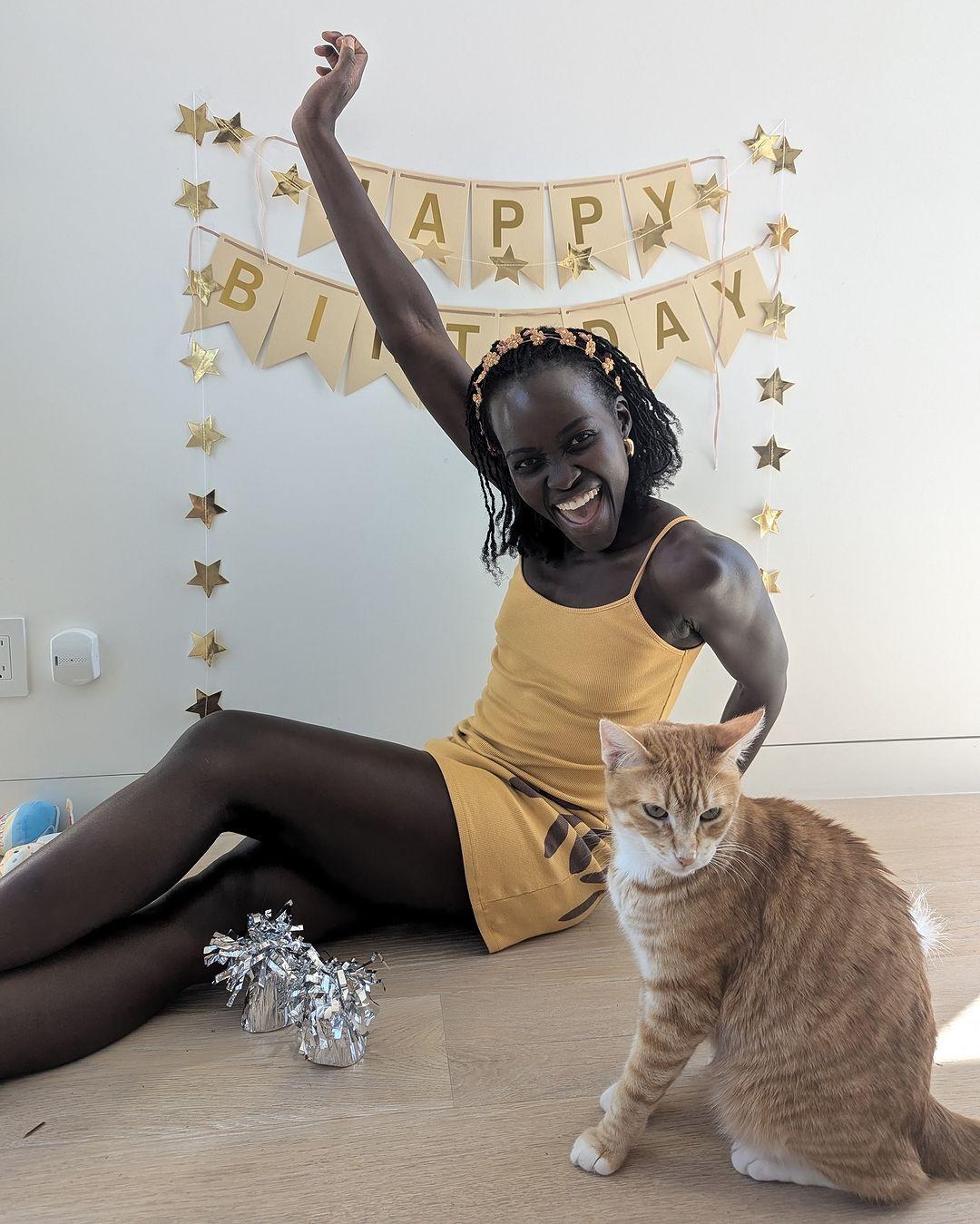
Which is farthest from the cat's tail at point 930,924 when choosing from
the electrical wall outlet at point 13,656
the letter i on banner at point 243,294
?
the electrical wall outlet at point 13,656

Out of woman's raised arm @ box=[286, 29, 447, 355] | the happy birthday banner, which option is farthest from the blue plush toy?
woman's raised arm @ box=[286, 29, 447, 355]

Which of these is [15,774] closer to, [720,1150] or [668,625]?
[668,625]

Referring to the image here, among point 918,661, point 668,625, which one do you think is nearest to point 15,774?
point 668,625

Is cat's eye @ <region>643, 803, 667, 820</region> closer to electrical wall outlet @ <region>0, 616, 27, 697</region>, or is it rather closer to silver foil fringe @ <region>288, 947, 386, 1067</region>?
silver foil fringe @ <region>288, 947, 386, 1067</region>

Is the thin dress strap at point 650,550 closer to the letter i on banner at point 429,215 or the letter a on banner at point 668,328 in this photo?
the letter a on banner at point 668,328

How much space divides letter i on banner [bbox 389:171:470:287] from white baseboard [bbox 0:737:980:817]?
115cm

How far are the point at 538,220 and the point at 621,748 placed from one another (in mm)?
1128

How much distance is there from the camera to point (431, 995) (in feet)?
4.11

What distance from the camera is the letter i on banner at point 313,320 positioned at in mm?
1671

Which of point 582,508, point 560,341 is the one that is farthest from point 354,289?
point 582,508

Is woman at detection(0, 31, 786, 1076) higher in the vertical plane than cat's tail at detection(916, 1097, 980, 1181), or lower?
higher

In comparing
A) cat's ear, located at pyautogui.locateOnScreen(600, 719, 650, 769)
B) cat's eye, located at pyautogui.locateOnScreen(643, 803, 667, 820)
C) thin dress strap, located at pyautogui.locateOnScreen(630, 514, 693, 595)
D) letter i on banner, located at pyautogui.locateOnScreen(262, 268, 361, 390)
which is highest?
letter i on banner, located at pyautogui.locateOnScreen(262, 268, 361, 390)

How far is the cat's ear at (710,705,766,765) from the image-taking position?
3.04 ft

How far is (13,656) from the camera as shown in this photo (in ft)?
5.57
